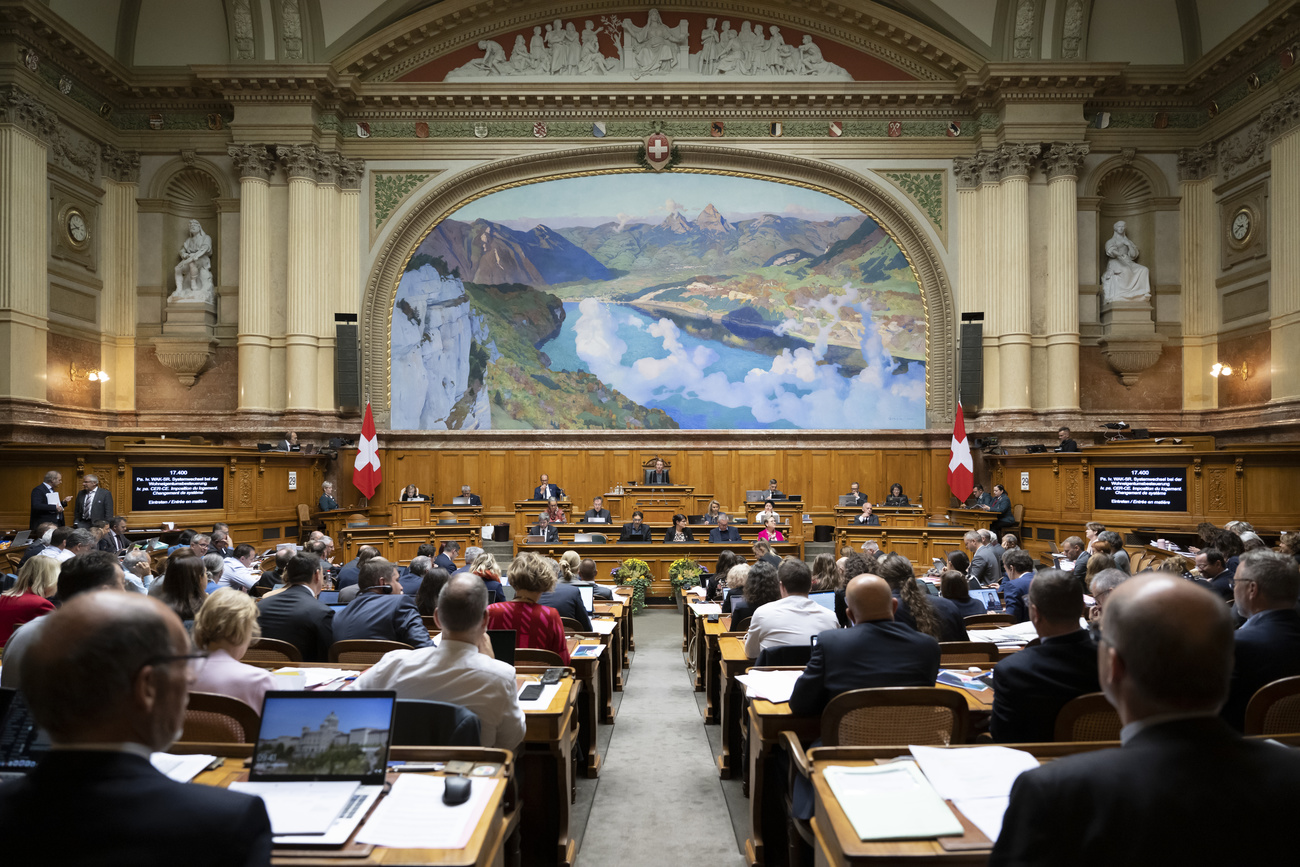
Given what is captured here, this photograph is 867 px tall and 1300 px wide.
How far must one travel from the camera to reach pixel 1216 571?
586cm

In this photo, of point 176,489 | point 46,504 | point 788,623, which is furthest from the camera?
point 176,489

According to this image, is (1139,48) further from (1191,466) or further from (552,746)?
(552,746)

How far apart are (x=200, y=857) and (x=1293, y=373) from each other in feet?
54.8

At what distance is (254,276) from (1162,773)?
17.0 metres

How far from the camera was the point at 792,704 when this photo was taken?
3242 millimetres

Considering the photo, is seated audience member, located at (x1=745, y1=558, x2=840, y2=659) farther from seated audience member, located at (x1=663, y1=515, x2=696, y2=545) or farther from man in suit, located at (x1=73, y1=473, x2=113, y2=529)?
man in suit, located at (x1=73, y1=473, x2=113, y2=529)

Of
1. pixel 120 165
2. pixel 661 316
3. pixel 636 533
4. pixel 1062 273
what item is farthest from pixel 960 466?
pixel 120 165

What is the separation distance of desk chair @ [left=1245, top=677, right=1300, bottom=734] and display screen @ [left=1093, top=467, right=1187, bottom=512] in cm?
945

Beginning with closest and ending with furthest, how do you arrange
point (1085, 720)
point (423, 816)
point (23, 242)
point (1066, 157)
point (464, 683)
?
point (423, 816)
point (1085, 720)
point (464, 683)
point (23, 242)
point (1066, 157)

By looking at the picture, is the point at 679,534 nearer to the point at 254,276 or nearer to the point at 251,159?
the point at 254,276

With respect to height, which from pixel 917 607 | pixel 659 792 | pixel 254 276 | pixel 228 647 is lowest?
pixel 659 792

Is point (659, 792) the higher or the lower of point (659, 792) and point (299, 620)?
the lower

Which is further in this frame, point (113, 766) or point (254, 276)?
point (254, 276)

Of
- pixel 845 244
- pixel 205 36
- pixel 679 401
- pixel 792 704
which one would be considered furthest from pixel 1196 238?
pixel 205 36
